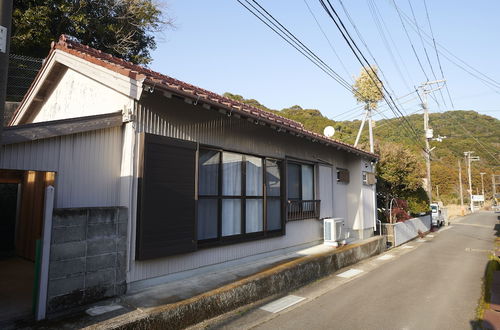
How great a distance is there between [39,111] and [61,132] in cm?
479

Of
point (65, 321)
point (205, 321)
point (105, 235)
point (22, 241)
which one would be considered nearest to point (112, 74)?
point (105, 235)

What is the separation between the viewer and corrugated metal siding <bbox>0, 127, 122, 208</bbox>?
381cm

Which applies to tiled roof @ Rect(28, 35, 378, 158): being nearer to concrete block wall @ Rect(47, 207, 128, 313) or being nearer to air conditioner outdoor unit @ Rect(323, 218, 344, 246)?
concrete block wall @ Rect(47, 207, 128, 313)

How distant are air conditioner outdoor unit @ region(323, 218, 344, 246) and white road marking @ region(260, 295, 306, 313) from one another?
136 inches

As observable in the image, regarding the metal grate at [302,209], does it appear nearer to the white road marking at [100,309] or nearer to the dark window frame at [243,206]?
the dark window frame at [243,206]

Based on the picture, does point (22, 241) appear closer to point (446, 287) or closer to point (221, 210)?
point (221, 210)

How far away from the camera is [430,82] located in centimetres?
2091

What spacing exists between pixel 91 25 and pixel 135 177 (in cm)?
1314

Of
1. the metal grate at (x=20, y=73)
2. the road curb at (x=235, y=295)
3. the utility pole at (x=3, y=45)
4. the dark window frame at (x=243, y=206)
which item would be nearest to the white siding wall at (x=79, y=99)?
the dark window frame at (x=243, y=206)

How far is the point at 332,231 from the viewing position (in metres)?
8.84

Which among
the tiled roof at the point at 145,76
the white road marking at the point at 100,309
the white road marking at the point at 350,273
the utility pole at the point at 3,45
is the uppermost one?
the tiled roof at the point at 145,76

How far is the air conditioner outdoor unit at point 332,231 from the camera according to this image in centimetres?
882

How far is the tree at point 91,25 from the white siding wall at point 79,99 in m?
7.59

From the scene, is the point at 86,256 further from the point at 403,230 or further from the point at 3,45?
the point at 403,230
